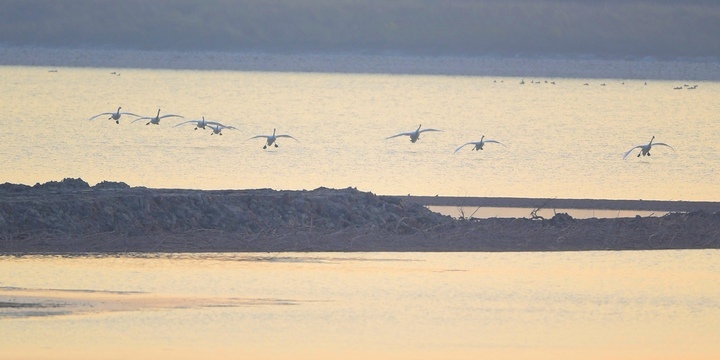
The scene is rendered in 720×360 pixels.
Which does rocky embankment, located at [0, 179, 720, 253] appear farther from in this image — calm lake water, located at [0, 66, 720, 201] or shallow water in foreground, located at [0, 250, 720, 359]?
calm lake water, located at [0, 66, 720, 201]

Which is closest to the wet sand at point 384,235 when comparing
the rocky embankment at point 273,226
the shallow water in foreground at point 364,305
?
the rocky embankment at point 273,226

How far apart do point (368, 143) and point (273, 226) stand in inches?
1287

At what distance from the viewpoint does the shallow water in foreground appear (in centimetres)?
1881

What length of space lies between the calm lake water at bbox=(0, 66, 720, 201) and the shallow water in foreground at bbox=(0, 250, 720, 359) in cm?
1236

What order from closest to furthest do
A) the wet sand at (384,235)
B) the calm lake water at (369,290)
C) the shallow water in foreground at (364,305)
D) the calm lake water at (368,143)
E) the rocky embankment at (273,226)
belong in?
the shallow water in foreground at (364,305) < the calm lake water at (369,290) < the wet sand at (384,235) < the rocky embankment at (273,226) < the calm lake water at (368,143)

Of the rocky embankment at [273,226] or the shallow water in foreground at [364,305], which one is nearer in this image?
the shallow water in foreground at [364,305]

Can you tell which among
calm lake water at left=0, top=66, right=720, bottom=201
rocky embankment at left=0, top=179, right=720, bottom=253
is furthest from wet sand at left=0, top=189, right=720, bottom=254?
calm lake water at left=0, top=66, right=720, bottom=201

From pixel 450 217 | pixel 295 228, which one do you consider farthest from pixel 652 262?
pixel 295 228

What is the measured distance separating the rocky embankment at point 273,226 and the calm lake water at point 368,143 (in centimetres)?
Result: 937

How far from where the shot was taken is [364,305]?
21.7 meters

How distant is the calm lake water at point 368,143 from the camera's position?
41.0 meters

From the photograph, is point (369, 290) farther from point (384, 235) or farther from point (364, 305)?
point (384, 235)

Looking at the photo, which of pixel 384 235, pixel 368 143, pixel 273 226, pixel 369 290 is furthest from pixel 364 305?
pixel 368 143

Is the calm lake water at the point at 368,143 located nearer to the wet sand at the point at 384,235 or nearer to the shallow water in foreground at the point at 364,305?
the wet sand at the point at 384,235
